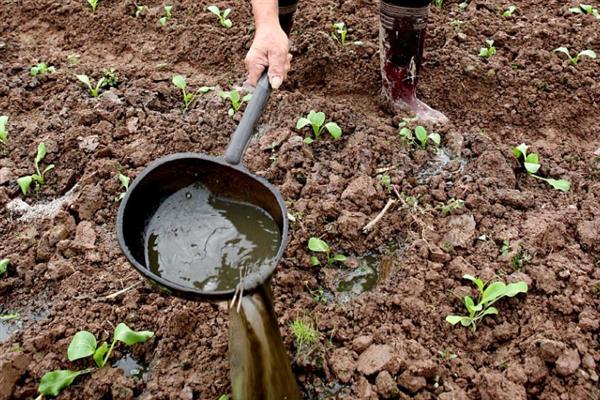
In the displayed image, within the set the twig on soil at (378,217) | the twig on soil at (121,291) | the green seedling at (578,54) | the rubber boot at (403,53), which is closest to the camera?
the twig on soil at (121,291)

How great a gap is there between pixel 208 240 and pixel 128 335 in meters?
0.47

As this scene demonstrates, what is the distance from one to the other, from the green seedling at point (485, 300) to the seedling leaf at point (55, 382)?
141cm

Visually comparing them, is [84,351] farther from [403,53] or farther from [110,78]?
[403,53]

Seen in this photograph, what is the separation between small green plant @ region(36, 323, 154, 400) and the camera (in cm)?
209

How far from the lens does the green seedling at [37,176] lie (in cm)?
286

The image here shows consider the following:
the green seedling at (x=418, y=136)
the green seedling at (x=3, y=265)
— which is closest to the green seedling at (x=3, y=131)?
the green seedling at (x=3, y=265)

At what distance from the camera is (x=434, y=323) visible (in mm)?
2279

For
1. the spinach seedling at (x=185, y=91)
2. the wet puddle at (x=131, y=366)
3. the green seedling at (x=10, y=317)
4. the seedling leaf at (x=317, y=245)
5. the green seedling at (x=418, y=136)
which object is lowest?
the wet puddle at (x=131, y=366)

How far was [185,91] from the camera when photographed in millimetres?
3375

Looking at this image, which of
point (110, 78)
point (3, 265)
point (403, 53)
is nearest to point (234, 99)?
point (110, 78)

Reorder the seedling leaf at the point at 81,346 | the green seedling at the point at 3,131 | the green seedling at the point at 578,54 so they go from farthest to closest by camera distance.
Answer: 1. the green seedling at the point at 578,54
2. the green seedling at the point at 3,131
3. the seedling leaf at the point at 81,346

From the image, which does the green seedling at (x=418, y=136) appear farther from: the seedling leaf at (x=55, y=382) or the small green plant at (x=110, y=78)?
the seedling leaf at (x=55, y=382)

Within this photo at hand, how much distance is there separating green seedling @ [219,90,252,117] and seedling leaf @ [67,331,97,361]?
145 cm

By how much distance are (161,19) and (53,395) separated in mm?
2589
